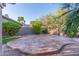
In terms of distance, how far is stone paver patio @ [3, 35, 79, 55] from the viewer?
8.63 feet

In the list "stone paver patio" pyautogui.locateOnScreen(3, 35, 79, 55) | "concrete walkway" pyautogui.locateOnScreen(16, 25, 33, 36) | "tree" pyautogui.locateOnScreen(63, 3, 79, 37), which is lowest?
"stone paver patio" pyautogui.locateOnScreen(3, 35, 79, 55)

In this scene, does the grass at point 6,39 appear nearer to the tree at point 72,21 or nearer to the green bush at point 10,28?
the green bush at point 10,28

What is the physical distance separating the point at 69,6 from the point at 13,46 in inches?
33.8

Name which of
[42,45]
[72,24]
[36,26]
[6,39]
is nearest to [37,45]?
[42,45]

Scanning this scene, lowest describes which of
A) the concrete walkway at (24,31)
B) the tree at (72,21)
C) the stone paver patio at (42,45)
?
the stone paver patio at (42,45)

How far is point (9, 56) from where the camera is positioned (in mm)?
2637

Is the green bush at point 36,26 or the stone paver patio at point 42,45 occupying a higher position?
the green bush at point 36,26

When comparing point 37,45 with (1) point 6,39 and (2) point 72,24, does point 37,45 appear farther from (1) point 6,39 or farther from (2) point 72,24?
(2) point 72,24

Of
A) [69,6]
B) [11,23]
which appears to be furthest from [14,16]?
[69,6]

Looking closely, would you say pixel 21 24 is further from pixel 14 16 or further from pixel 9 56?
pixel 9 56

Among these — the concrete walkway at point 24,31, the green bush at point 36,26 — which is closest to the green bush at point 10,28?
the concrete walkway at point 24,31

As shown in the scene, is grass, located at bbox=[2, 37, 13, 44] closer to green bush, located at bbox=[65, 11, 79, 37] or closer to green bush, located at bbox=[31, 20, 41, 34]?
green bush, located at bbox=[31, 20, 41, 34]

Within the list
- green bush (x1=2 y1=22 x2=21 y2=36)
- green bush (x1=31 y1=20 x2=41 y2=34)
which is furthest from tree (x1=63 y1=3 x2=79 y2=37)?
green bush (x1=2 y1=22 x2=21 y2=36)

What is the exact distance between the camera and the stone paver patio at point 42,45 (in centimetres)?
263
